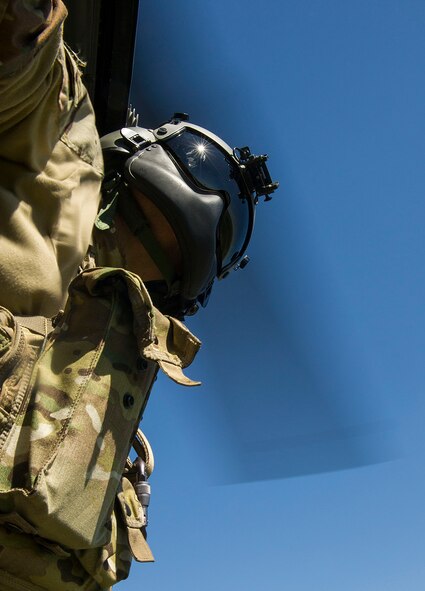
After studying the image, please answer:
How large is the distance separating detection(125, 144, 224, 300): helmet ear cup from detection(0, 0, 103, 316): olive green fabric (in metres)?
0.49

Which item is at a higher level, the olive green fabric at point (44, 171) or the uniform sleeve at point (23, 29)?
the uniform sleeve at point (23, 29)

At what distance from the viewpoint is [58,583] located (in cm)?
161

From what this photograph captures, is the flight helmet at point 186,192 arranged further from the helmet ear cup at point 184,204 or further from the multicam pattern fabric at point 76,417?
the multicam pattern fabric at point 76,417

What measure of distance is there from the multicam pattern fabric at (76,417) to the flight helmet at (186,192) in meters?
0.65

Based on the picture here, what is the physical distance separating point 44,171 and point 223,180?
103cm

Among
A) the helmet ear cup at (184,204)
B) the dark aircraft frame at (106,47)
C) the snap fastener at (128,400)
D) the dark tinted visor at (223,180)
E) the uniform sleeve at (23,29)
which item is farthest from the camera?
the dark aircraft frame at (106,47)

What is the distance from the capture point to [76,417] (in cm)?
155

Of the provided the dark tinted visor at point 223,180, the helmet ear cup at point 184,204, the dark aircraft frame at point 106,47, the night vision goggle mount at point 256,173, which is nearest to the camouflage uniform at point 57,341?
the helmet ear cup at point 184,204

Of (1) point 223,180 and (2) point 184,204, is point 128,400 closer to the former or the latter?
(2) point 184,204

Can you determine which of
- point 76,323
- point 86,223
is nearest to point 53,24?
point 86,223

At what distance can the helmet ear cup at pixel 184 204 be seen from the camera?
2.38 m

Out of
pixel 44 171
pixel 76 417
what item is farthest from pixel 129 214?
pixel 76 417

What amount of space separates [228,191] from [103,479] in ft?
4.49

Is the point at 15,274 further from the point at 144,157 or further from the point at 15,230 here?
the point at 144,157
